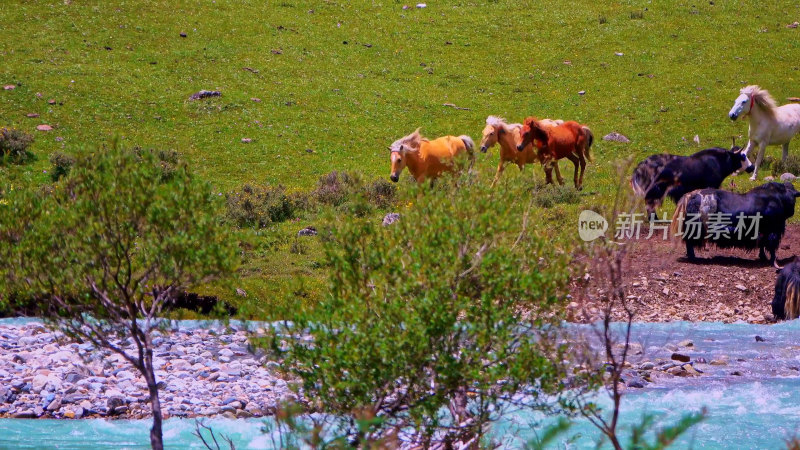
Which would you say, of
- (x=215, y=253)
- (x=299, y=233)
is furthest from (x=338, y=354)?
(x=299, y=233)

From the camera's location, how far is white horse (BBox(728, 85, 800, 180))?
1067 inches

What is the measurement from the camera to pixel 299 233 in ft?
79.0

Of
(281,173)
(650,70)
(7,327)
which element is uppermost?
(650,70)

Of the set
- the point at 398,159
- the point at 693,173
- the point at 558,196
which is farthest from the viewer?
the point at 558,196

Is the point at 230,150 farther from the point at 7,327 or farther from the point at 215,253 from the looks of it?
the point at 215,253

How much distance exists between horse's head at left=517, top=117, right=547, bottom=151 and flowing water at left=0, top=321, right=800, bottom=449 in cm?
957

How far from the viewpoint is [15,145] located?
1134 inches

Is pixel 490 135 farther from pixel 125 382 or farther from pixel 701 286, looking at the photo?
pixel 125 382

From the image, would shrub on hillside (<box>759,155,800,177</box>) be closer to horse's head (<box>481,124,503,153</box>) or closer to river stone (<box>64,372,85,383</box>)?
horse's head (<box>481,124,503,153</box>)

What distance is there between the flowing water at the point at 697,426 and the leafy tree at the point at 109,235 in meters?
3.74

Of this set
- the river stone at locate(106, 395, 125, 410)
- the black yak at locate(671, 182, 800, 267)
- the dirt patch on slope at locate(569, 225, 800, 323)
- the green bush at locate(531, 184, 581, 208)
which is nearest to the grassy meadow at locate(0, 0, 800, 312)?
the green bush at locate(531, 184, 581, 208)

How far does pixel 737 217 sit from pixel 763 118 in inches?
339

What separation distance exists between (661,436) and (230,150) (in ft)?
91.9

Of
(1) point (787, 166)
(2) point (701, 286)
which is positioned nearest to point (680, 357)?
(2) point (701, 286)
